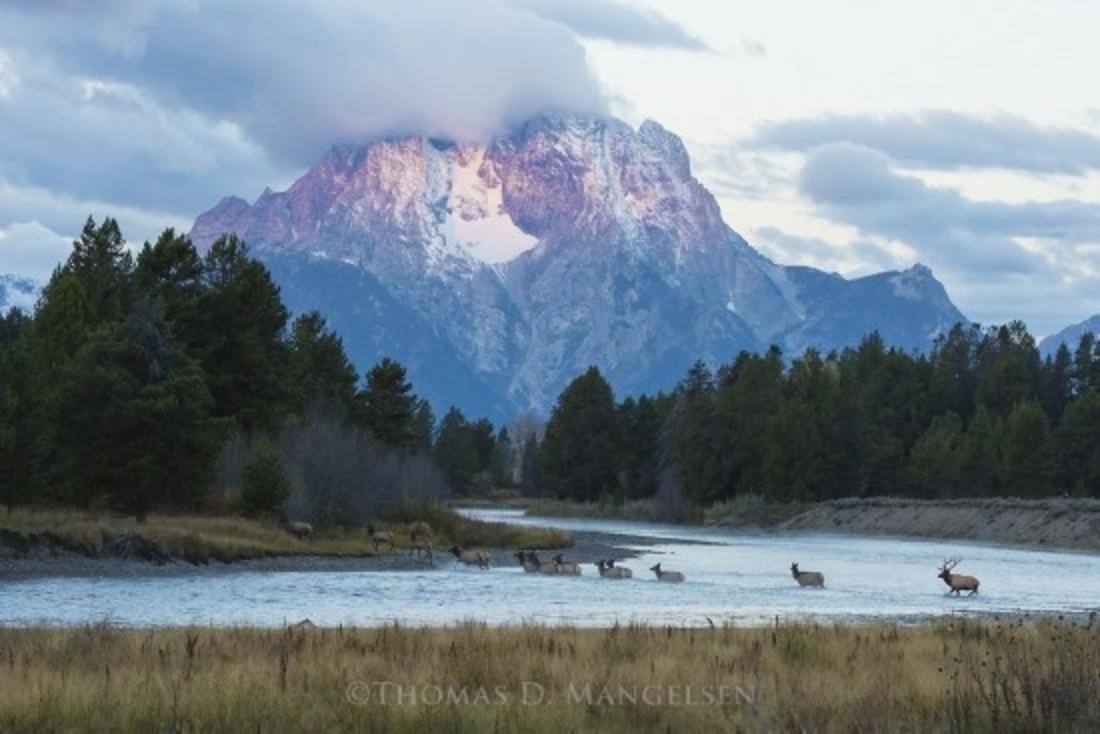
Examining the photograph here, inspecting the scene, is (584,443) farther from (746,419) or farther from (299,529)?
(299,529)

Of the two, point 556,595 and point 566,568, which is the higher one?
point 566,568

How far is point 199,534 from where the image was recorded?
57875mm

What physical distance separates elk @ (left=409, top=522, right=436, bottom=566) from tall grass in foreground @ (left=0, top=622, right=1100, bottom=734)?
43771 mm

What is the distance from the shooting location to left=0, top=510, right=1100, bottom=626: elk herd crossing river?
115 ft

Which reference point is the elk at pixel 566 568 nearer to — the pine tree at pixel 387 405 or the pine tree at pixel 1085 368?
the pine tree at pixel 387 405

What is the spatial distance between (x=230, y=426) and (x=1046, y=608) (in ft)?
131

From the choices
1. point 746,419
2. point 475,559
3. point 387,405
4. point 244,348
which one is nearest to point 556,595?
point 475,559

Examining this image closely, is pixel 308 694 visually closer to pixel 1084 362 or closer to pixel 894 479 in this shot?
pixel 894 479

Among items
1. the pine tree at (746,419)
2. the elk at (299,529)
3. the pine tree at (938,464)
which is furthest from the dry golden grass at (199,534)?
the pine tree at (746,419)

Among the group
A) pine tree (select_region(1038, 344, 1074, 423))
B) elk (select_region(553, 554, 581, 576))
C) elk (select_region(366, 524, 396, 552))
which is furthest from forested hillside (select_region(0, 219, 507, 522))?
pine tree (select_region(1038, 344, 1074, 423))

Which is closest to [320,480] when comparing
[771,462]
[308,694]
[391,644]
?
[391,644]

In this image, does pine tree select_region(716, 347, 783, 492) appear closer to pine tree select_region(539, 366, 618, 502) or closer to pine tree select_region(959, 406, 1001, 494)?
pine tree select_region(539, 366, 618, 502)

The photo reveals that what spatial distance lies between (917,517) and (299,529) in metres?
62.8

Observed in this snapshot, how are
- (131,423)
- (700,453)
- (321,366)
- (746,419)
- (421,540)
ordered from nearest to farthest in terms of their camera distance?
(131,423) → (421,540) → (321,366) → (700,453) → (746,419)
